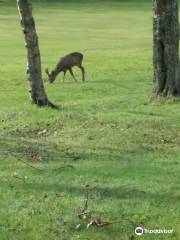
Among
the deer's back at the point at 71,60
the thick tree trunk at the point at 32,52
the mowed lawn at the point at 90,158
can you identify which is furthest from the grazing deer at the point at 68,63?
the thick tree trunk at the point at 32,52

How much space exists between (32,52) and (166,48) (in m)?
3.00

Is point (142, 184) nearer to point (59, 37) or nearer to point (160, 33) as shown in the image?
point (160, 33)

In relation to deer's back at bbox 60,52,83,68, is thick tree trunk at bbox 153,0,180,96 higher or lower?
higher

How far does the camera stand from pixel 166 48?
1552 cm

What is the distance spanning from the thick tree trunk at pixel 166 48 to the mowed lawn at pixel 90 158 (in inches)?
17.6

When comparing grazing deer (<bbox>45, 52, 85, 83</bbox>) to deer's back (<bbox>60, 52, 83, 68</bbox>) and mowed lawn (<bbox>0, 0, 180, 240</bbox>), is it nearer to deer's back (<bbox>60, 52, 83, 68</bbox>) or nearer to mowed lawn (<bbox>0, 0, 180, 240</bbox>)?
deer's back (<bbox>60, 52, 83, 68</bbox>)

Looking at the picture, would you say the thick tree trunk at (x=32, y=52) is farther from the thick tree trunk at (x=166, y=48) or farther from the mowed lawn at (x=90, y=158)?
the thick tree trunk at (x=166, y=48)

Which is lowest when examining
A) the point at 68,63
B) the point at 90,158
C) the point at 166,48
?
the point at 68,63

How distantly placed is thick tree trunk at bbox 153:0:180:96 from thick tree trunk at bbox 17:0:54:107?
8.44 feet

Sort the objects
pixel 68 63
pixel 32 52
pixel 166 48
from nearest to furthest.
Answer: pixel 32 52
pixel 166 48
pixel 68 63

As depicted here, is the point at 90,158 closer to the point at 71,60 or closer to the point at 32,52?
the point at 32,52

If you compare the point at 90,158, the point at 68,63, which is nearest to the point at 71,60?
the point at 68,63

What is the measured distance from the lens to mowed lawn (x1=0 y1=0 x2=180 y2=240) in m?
7.36

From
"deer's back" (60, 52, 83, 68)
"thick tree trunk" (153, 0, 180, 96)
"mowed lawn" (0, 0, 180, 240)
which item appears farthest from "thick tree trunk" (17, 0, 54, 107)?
"deer's back" (60, 52, 83, 68)
